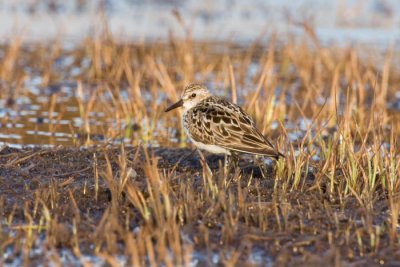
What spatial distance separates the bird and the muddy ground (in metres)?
0.35

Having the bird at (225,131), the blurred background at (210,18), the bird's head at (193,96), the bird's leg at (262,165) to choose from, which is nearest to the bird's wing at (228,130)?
the bird at (225,131)

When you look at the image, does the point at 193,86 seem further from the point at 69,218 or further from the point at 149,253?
the point at 149,253

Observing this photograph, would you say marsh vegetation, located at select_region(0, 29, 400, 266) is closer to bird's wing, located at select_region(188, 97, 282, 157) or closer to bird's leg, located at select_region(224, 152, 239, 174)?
bird's leg, located at select_region(224, 152, 239, 174)

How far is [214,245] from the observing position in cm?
584


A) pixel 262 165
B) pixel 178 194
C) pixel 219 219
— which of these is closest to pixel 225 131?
pixel 262 165

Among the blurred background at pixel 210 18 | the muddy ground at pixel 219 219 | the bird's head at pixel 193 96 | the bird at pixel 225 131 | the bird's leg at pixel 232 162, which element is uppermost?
the blurred background at pixel 210 18

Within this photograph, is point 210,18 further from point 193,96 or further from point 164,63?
point 193,96

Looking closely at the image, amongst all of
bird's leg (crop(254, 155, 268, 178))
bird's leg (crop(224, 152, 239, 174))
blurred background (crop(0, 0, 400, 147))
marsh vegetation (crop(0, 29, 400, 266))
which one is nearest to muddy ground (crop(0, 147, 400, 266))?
marsh vegetation (crop(0, 29, 400, 266))

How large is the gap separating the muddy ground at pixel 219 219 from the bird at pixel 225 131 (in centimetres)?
35

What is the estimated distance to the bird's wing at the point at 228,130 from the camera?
26.1 ft

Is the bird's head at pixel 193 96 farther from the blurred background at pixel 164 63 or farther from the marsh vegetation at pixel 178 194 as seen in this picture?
the blurred background at pixel 164 63

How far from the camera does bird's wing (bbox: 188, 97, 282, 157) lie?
313 inches

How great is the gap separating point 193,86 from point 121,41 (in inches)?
243

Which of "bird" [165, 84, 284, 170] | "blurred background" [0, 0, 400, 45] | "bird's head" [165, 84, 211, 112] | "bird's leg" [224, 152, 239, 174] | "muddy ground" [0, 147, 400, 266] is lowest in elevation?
"muddy ground" [0, 147, 400, 266]
